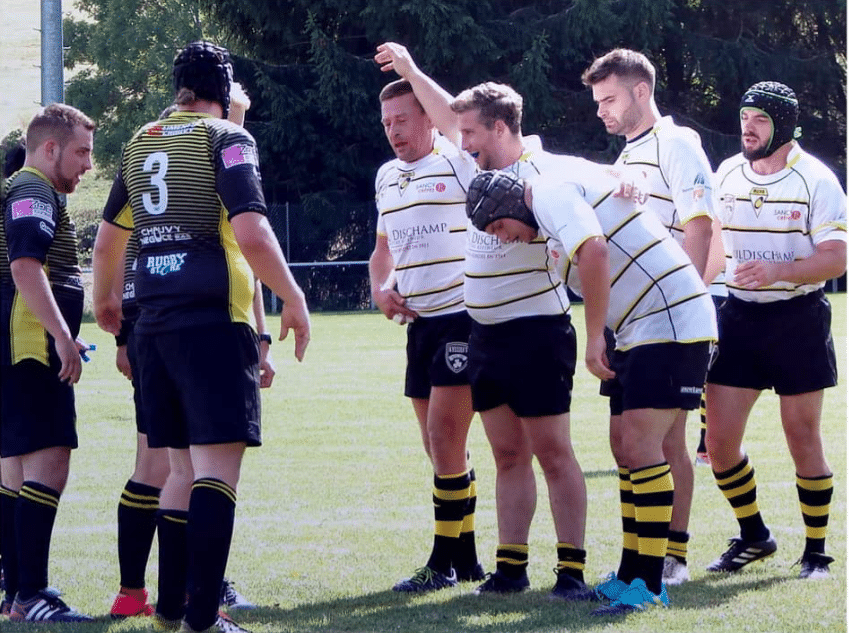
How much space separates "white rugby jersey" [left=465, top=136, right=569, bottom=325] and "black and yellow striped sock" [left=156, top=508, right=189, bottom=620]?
59.5 inches

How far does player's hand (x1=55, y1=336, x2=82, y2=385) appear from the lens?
518 centimetres

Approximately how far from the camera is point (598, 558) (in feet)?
20.9

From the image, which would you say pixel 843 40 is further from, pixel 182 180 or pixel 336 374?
pixel 182 180

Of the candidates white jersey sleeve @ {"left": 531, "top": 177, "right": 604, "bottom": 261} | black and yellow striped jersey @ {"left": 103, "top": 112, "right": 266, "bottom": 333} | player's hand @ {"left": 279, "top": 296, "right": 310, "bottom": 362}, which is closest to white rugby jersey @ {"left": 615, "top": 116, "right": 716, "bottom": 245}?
white jersey sleeve @ {"left": 531, "top": 177, "right": 604, "bottom": 261}

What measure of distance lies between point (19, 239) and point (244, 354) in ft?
3.80

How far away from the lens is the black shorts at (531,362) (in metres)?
5.43

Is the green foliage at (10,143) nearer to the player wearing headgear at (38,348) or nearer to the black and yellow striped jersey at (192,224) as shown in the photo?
the player wearing headgear at (38,348)

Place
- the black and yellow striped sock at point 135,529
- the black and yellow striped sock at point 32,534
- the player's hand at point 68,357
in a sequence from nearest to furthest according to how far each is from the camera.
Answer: the player's hand at point 68,357, the black and yellow striped sock at point 32,534, the black and yellow striped sock at point 135,529

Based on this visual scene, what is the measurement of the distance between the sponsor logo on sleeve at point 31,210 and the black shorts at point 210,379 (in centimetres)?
83

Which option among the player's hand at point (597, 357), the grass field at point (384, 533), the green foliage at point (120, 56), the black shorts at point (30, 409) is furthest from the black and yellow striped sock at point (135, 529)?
the green foliage at point (120, 56)

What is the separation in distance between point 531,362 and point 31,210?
2.07m

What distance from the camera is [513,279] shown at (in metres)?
5.46

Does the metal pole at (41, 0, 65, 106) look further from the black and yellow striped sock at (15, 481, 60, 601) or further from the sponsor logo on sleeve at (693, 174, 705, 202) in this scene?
the sponsor logo on sleeve at (693, 174, 705, 202)

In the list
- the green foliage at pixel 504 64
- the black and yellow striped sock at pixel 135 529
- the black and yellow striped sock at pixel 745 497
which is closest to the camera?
the black and yellow striped sock at pixel 135 529
